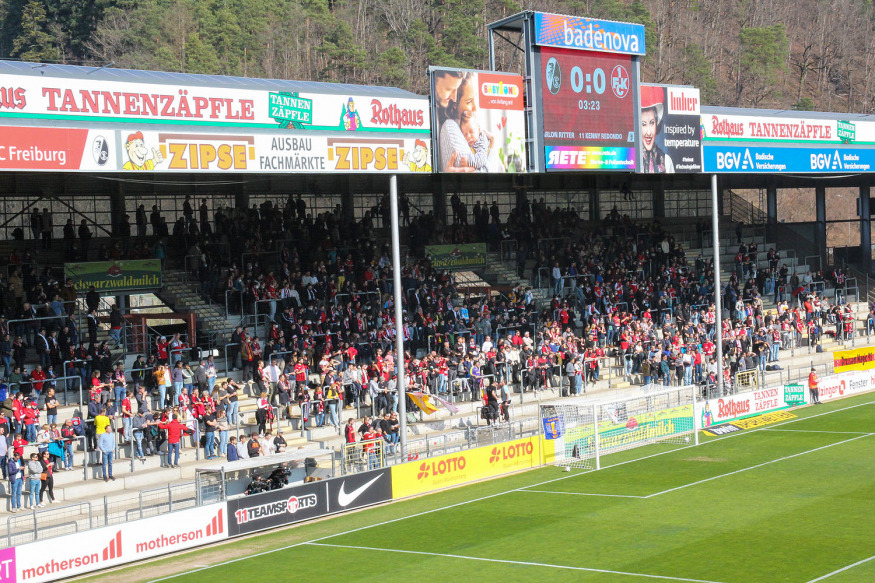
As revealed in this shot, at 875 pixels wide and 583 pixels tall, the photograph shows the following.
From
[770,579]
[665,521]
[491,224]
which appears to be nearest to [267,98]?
[665,521]

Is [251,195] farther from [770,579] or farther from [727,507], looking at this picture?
[770,579]

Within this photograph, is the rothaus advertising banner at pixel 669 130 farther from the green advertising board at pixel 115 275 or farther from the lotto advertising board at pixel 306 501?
the green advertising board at pixel 115 275

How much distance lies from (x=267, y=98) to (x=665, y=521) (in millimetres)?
13043

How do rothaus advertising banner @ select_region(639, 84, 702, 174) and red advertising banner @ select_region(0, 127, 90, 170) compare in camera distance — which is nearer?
red advertising banner @ select_region(0, 127, 90, 170)

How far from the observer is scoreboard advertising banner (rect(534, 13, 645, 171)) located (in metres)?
29.8

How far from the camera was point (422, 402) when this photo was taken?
29.8m

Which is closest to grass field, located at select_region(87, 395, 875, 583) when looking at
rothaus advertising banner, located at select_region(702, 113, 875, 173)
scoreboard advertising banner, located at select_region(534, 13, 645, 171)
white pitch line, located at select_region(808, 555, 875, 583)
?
white pitch line, located at select_region(808, 555, 875, 583)

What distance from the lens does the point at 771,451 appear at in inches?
1166

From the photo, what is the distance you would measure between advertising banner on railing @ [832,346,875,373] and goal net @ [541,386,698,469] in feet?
39.7

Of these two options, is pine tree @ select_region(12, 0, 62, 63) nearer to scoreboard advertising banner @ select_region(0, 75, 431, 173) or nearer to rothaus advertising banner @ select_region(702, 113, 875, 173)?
rothaus advertising banner @ select_region(702, 113, 875, 173)

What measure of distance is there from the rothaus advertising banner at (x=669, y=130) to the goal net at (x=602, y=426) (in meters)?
7.15

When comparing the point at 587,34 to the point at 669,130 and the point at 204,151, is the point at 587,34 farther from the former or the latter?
A: the point at 204,151

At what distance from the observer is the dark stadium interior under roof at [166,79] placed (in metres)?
22.8

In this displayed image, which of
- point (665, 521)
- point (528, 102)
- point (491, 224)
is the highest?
point (528, 102)
